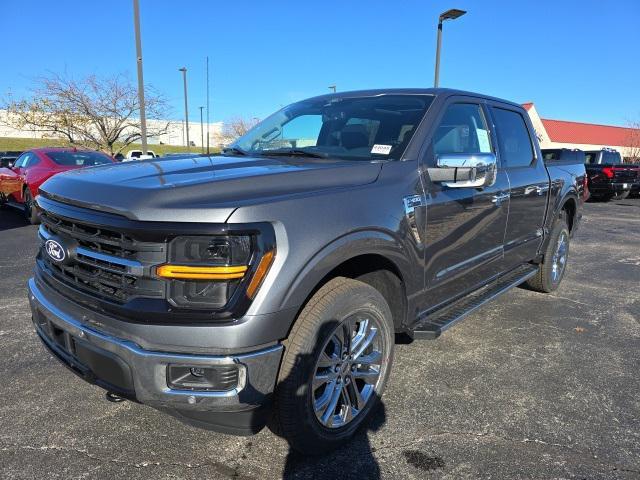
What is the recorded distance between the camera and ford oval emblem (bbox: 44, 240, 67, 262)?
2.29 meters

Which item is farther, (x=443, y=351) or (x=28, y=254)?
(x=28, y=254)

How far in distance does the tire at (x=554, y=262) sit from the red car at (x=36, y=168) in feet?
25.1

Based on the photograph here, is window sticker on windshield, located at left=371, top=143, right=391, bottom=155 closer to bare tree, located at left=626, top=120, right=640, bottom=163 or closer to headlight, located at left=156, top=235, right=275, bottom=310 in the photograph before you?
headlight, located at left=156, top=235, right=275, bottom=310

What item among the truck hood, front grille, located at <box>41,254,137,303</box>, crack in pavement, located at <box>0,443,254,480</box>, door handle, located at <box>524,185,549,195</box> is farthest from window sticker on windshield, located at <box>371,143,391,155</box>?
crack in pavement, located at <box>0,443,254,480</box>

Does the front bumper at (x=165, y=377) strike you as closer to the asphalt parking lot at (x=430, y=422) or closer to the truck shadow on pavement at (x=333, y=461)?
the truck shadow on pavement at (x=333, y=461)

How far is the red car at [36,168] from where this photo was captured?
9.05m

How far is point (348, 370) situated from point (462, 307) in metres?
1.29

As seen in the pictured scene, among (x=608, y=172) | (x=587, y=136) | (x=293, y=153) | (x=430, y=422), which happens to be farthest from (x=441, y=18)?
(x=587, y=136)

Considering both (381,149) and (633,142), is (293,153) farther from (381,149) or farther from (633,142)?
(633,142)

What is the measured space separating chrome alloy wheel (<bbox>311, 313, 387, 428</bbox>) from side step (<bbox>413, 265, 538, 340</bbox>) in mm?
378

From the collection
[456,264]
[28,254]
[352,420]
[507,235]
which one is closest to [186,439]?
[352,420]

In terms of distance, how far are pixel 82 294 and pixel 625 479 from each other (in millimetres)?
2687

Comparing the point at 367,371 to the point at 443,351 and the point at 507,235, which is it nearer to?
the point at 443,351

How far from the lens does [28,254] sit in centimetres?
679
